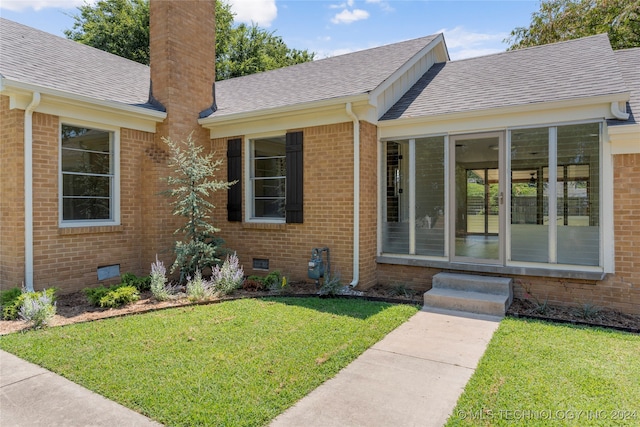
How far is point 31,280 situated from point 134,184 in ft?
7.87

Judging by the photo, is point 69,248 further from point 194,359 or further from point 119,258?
point 194,359

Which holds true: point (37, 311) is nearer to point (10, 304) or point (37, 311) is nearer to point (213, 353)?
point (10, 304)

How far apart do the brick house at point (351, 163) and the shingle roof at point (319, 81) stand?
0.25 ft

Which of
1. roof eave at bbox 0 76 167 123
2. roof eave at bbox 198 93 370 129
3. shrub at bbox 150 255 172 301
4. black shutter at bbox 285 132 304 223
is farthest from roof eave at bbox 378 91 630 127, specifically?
shrub at bbox 150 255 172 301

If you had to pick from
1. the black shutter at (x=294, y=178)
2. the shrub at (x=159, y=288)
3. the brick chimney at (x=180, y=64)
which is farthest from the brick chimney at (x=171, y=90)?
the black shutter at (x=294, y=178)

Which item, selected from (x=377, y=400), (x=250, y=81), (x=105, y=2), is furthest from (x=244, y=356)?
(x=105, y=2)

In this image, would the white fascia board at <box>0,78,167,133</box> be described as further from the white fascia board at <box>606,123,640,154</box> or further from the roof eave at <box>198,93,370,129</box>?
the white fascia board at <box>606,123,640,154</box>

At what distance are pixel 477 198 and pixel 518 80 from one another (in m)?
2.25

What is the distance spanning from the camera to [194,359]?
12.1 feet

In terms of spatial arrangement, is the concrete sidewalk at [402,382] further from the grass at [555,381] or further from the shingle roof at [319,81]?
the shingle roof at [319,81]

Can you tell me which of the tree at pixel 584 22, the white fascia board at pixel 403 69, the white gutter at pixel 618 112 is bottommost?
the white gutter at pixel 618 112

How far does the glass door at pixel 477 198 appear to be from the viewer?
20.4 feet

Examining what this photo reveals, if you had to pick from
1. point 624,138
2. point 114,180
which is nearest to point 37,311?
point 114,180

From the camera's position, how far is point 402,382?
3.35m
